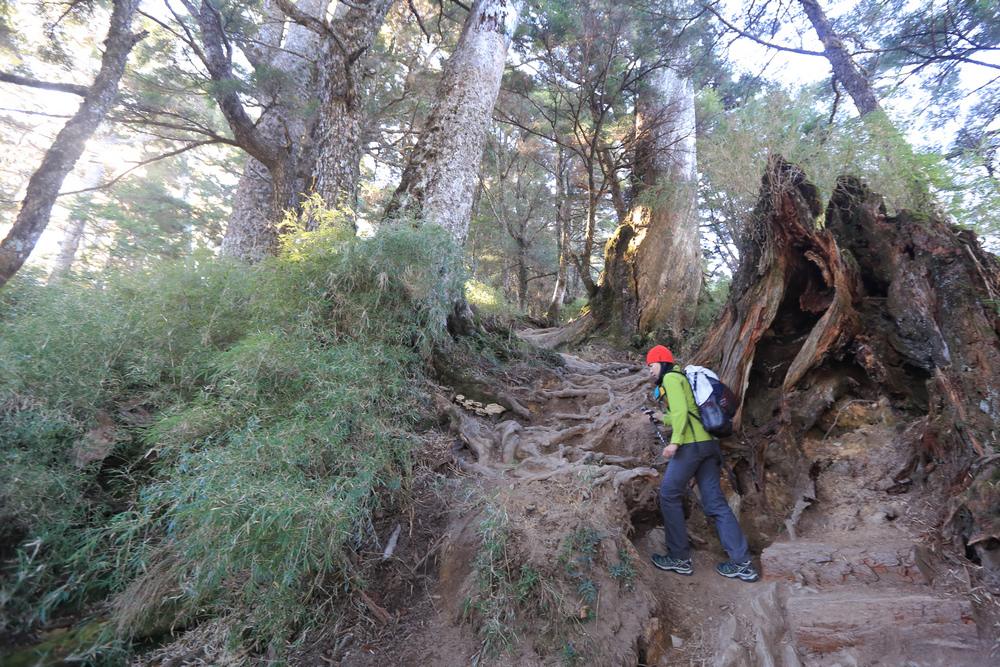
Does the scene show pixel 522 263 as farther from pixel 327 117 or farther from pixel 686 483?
pixel 686 483

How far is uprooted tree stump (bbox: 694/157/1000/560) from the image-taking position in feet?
8.93

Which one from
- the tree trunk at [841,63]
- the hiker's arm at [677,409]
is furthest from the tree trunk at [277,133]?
the tree trunk at [841,63]

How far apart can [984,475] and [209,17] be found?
28.6ft

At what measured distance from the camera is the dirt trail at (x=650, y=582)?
2.28 meters

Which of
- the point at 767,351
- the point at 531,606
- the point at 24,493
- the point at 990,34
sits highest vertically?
the point at 990,34

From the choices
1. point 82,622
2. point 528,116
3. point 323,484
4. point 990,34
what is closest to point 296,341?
point 323,484

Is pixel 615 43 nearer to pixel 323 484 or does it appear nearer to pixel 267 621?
pixel 323 484

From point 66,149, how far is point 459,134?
4.31 meters

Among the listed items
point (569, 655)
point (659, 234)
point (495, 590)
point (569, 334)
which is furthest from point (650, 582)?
point (659, 234)

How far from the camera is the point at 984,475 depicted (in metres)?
2.47

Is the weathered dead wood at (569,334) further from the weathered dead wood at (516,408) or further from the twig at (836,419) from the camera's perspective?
the twig at (836,419)

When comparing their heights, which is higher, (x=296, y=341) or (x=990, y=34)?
(x=990, y=34)

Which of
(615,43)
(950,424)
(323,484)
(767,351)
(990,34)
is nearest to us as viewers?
(323,484)

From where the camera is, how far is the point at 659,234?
8148 millimetres
